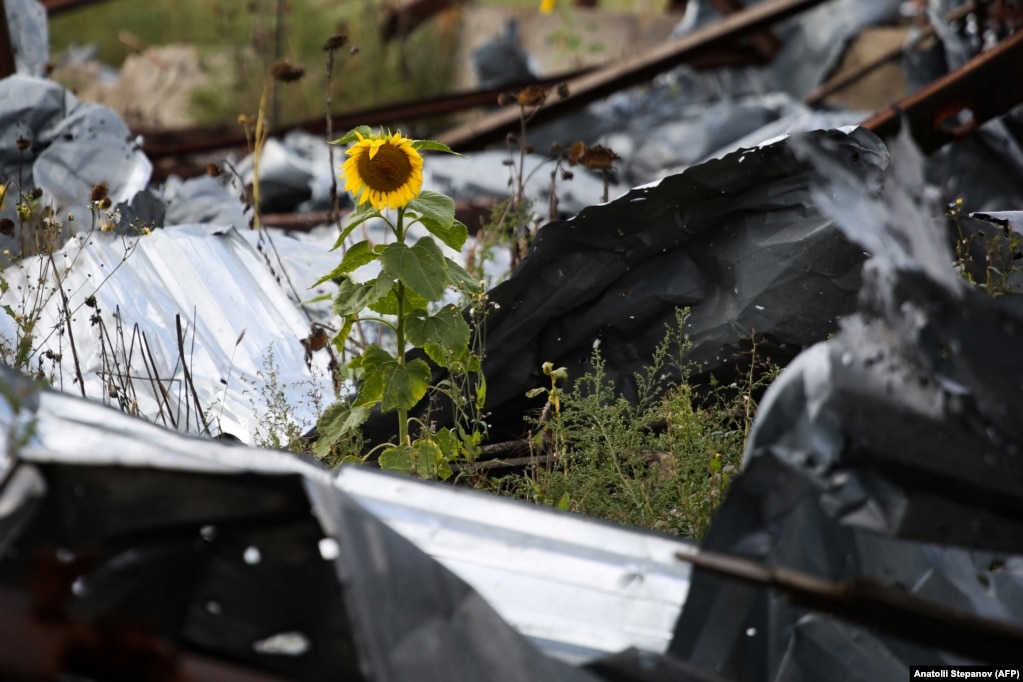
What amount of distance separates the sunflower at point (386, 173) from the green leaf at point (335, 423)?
44 centimetres

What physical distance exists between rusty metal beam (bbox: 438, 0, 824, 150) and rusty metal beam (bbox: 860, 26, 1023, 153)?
1405 mm

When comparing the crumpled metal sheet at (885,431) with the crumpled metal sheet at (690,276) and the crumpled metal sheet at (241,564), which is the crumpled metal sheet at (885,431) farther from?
the crumpled metal sheet at (690,276)

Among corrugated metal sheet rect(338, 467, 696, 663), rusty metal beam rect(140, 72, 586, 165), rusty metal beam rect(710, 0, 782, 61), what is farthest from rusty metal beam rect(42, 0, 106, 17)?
corrugated metal sheet rect(338, 467, 696, 663)

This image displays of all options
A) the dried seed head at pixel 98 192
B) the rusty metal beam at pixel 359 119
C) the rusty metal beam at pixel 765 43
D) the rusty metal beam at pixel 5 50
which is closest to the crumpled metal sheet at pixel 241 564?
the dried seed head at pixel 98 192

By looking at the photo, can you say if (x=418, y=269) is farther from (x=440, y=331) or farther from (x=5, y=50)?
(x=5, y=50)

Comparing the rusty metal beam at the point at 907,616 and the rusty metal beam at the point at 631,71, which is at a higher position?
the rusty metal beam at the point at 631,71

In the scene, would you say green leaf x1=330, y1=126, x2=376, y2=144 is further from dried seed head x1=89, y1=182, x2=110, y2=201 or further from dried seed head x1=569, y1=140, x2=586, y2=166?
dried seed head x1=569, y1=140, x2=586, y2=166

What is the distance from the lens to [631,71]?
15.8ft

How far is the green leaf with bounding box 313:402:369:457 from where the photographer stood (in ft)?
7.36

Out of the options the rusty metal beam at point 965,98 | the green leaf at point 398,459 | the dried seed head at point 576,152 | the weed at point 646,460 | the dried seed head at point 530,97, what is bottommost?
→ the weed at point 646,460

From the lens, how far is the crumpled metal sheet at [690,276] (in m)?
2.25

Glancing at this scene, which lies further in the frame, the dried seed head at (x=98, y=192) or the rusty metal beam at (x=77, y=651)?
the dried seed head at (x=98, y=192)

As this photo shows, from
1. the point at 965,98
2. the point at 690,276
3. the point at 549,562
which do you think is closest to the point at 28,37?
the point at 690,276

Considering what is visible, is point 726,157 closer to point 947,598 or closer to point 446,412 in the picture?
point 446,412
